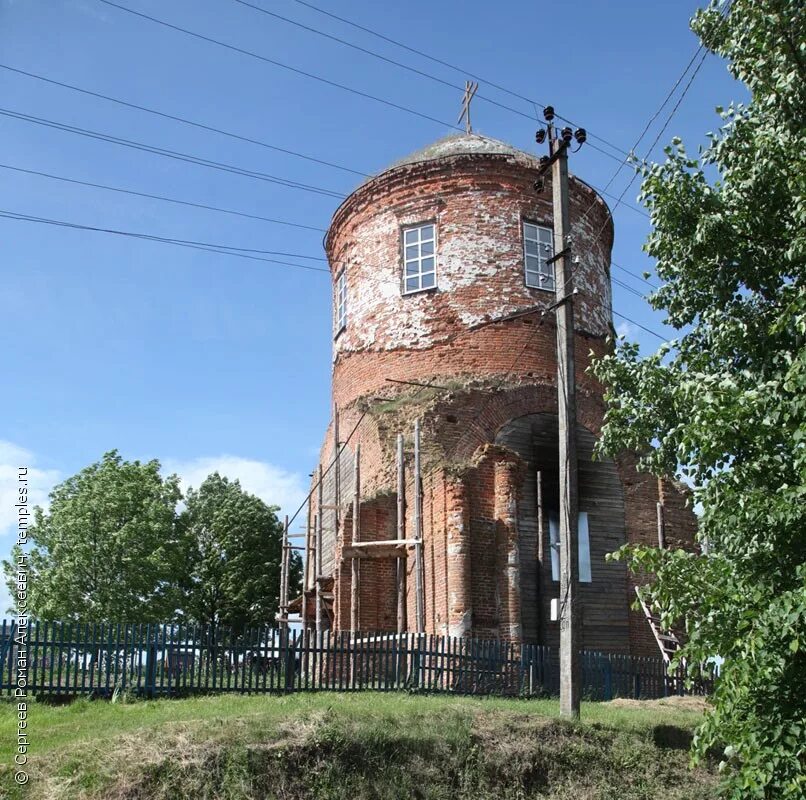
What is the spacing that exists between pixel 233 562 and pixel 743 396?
29212 millimetres

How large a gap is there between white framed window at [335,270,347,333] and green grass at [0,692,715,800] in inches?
452

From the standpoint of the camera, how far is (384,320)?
68.5 ft

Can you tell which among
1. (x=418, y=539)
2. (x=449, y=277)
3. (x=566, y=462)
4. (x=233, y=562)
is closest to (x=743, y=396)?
(x=566, y=462)

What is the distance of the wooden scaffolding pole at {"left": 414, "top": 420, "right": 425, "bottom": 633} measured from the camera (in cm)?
1678

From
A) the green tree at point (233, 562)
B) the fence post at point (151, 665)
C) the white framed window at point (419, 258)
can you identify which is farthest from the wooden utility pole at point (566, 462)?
the green tree at point (233, 562)

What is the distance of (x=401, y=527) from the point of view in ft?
59.0

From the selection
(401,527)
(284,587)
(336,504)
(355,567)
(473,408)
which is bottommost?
(284,587)

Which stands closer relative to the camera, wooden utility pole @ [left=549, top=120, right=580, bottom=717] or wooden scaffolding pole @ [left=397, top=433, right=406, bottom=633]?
wooden utility pole @ [left=549, top=120, right=580, bottom=717]

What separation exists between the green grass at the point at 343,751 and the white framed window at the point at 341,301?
11.5 m

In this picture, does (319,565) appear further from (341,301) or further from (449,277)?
(449,277)

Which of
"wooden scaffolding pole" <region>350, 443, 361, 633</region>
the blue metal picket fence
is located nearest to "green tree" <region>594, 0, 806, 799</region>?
the blue metal picket fence

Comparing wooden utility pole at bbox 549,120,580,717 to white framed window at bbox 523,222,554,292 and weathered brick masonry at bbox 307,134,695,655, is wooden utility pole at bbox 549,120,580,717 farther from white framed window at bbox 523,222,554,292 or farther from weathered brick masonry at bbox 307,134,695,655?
white framed window at bbox 523,222,554,292

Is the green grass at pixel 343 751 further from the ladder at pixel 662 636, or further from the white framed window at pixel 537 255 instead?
the white framed window at pixel 537 255

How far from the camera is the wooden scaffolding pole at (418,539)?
16.8m
